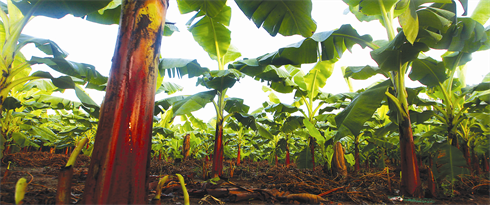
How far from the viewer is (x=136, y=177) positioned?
0.84 metres

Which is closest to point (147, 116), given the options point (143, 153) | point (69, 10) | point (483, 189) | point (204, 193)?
point (143, 153)

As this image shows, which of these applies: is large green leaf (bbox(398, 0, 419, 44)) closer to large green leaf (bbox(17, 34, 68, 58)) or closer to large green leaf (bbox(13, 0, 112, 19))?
large green leaf (bbox(13, 0, 112, 19))

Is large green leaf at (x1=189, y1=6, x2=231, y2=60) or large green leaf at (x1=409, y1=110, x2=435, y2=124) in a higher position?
large green leaf at (x1=189, y1=6, x2=231, y2=60)

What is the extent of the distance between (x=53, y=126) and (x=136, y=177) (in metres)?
18.9

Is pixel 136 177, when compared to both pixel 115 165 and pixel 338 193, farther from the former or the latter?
pixel 338 193

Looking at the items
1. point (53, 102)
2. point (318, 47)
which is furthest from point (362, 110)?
point (53, 102)

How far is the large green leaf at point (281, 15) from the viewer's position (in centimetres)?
230

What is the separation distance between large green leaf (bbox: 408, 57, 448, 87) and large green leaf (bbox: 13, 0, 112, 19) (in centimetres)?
425

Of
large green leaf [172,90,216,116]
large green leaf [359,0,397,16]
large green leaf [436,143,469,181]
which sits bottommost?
large green leaf [436,143,469,181]

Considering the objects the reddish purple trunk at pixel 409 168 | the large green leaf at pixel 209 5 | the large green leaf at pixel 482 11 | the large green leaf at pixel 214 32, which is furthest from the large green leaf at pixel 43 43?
the large green leaf at pixel 482 11

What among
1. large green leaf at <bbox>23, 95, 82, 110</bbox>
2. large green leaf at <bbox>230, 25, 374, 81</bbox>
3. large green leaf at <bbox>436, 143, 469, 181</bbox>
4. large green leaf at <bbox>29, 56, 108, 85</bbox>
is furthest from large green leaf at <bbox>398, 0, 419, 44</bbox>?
large green leaf at <bbox>23, 95, 82, 110</bbox>

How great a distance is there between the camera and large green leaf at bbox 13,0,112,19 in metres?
2.02

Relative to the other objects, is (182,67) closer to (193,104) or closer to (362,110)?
(193,104)

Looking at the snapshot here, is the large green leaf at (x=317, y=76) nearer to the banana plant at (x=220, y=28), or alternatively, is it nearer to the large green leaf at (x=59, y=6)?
the banana plant at (x=220, y=28)
